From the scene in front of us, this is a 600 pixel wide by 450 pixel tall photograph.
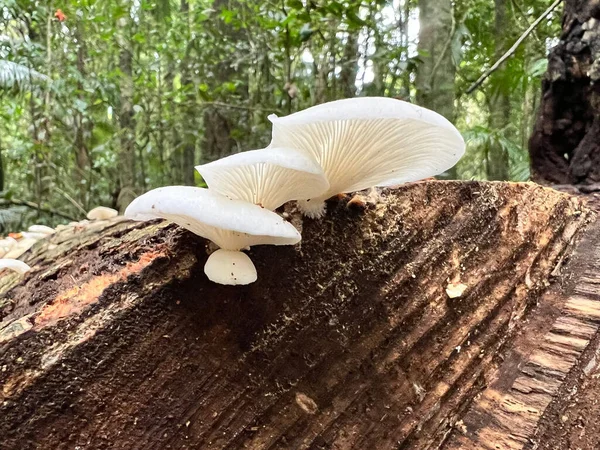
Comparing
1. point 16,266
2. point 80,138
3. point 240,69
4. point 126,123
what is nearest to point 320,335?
point 16,266

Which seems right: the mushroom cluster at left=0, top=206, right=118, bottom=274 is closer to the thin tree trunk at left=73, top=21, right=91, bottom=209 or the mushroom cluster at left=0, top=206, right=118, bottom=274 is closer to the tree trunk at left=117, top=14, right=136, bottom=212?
the tree trunk at left=117, top=14, right=136, bottom=212

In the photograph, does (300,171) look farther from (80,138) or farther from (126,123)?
(80,138)

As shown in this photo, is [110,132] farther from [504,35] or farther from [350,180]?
[350,180]

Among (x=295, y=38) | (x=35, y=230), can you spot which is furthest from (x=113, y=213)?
(x=295, y=38)

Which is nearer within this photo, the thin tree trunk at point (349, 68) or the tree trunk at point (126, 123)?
the thin tree trunk at point (349, 68)

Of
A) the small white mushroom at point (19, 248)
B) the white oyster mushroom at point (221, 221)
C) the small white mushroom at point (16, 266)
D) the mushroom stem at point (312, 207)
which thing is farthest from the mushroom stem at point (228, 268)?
the small white mushroom at point (19, 248)

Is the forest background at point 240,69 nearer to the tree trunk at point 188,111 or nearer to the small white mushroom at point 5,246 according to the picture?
the tree trunk at point 188,111

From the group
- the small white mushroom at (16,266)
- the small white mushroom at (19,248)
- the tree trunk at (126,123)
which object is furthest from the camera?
the tree trunk at (126,123)
